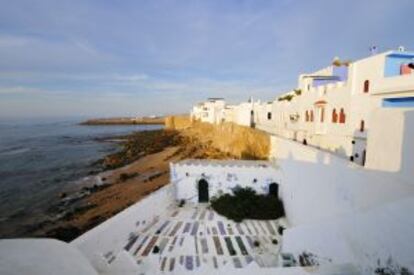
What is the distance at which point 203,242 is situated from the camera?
961 cm

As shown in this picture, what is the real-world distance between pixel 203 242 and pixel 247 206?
3119 mm

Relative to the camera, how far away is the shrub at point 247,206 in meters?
11.8

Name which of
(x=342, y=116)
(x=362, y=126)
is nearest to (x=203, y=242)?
(x=362, y=126)

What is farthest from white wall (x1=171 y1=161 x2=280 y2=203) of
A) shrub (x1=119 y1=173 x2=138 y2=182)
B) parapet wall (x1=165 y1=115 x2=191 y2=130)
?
parapet wall (x1=165 y1=115 x2=191 y2=130)

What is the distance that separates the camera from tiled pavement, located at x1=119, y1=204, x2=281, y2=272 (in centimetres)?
838

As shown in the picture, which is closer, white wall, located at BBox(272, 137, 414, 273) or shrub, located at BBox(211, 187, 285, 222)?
white wall, located at BBox(272, 137, 414, 273)

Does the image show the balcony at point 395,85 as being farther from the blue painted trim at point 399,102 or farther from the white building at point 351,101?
the blue painted trim at point 399,102

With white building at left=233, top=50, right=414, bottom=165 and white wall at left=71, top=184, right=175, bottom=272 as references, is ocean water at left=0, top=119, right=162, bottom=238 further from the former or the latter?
white building at left=233, top=50, right=414, bottom=165

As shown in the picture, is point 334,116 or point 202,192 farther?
point 202,192

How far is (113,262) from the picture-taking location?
7562mm

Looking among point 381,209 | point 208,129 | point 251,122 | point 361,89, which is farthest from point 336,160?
point 208,129

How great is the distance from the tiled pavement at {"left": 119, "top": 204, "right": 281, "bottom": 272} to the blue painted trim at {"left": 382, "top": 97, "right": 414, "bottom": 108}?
5.59m

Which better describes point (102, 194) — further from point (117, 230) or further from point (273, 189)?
point (273, 189)

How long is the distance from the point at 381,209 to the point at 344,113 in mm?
8245
